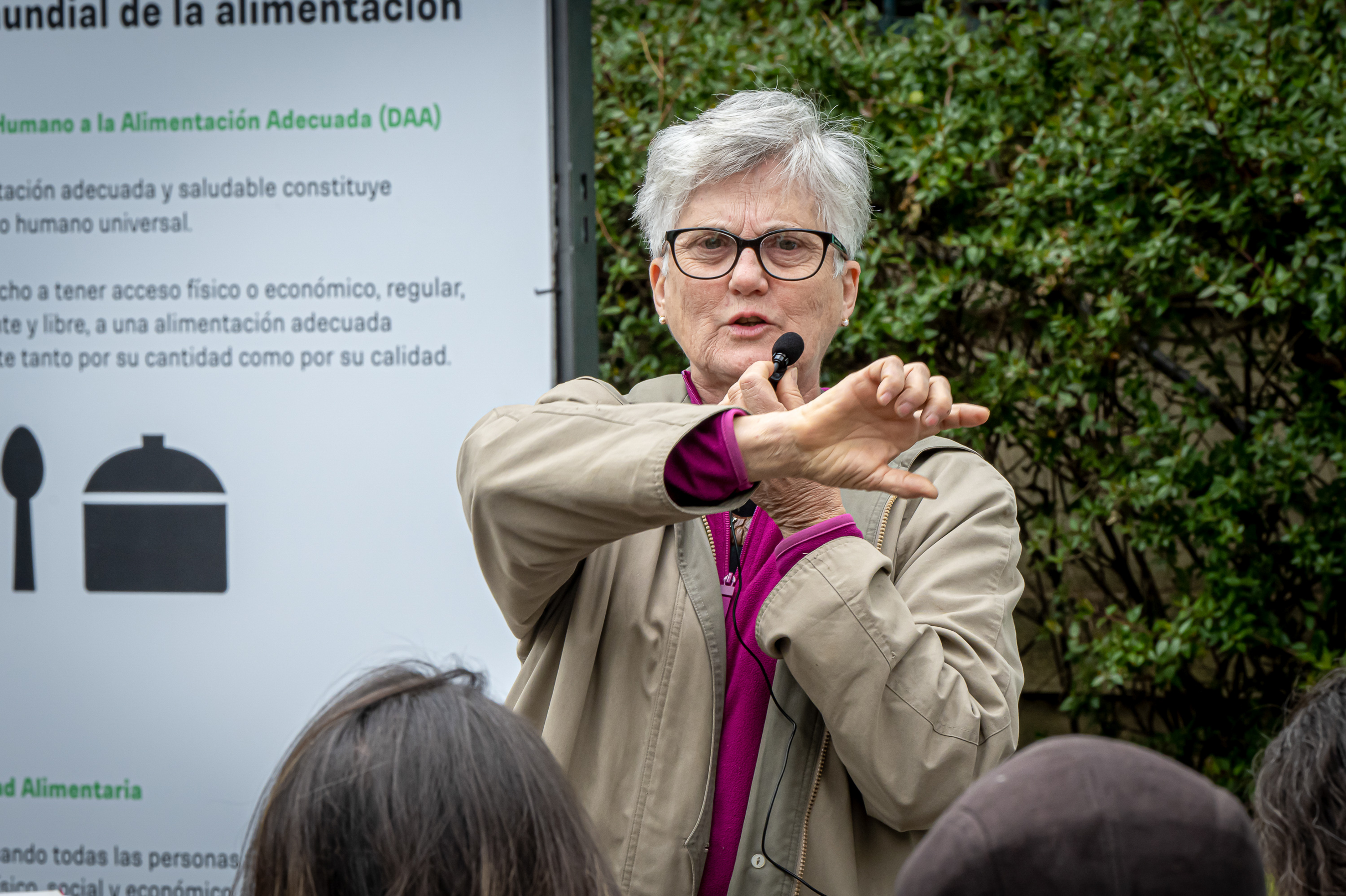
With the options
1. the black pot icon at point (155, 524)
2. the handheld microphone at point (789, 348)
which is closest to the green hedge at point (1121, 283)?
the black pot icon at point (155, 524)

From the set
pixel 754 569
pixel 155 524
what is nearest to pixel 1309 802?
pixel 754 569

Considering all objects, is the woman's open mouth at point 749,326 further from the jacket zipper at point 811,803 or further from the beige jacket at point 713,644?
the jacket zipper at point 811,803

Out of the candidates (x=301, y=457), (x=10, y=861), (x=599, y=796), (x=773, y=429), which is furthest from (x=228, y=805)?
(x=773, y=429)

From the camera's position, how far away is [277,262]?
2.67 metres

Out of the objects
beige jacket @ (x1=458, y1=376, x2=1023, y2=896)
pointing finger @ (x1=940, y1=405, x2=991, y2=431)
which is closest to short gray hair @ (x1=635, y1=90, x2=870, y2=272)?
beige jacket @ (x1=458, y1=376, x2=1023, y2=896)

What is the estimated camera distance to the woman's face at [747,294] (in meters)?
1.89

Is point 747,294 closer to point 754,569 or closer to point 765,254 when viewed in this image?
point 765,254

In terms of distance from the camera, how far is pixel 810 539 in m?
1.61

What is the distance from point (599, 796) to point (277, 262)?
61.3 inches

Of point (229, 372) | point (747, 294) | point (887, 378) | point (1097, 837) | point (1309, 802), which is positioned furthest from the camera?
point (229, 372)

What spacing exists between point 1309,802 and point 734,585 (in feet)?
2.65

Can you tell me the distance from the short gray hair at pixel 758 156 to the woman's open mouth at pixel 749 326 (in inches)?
7.4

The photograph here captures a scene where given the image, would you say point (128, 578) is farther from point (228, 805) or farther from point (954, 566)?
point (954, 566)

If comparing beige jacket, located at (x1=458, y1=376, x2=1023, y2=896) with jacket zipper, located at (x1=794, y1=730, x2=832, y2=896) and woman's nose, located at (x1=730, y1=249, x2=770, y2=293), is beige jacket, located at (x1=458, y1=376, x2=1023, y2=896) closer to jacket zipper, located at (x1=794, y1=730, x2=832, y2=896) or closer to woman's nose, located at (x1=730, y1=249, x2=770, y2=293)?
jacket zipper, located at (x1=794, y1=730, x2=832, y2=896)
